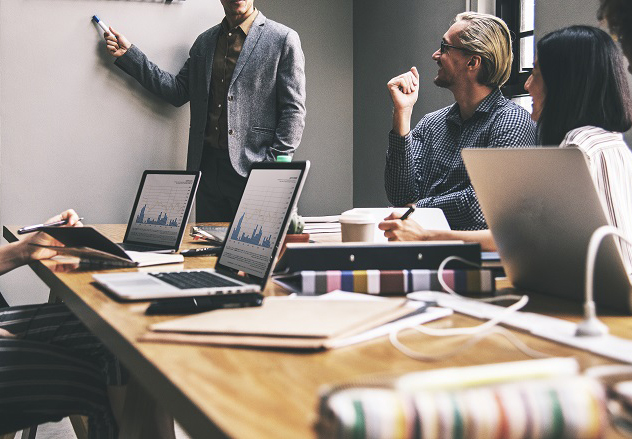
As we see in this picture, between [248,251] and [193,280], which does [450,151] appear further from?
[193,280]

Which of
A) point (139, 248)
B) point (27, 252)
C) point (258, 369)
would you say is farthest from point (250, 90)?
point (258, 369)

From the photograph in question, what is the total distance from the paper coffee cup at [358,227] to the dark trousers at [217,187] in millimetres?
1520

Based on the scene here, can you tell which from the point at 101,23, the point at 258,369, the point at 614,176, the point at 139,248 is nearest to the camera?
the point at 258,369

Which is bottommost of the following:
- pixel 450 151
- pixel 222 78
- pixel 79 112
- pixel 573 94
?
pixel 450 151

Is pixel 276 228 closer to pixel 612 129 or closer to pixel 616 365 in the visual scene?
pixel 616 365

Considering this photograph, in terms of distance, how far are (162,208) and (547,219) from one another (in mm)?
1159

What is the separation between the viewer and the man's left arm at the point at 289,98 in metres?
3.00

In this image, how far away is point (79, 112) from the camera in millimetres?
2945

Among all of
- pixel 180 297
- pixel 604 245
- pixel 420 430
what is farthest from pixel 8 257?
pixel 420 430

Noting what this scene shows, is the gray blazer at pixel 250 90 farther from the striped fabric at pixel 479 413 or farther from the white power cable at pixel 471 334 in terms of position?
the striped fabric at pixel 479 413

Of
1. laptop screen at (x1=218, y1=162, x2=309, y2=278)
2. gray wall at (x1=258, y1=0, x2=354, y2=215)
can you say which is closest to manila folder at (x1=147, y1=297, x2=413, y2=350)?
laptop screen at (x1=218, y1=162, x2=309, y2=278)

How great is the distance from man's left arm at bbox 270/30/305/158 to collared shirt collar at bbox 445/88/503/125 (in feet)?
2.48

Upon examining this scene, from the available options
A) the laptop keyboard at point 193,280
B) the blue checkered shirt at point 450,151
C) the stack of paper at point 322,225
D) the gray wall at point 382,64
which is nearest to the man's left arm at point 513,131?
the blue checkered shirt at point 450,151

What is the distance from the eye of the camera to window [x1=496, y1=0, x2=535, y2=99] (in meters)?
3.70
